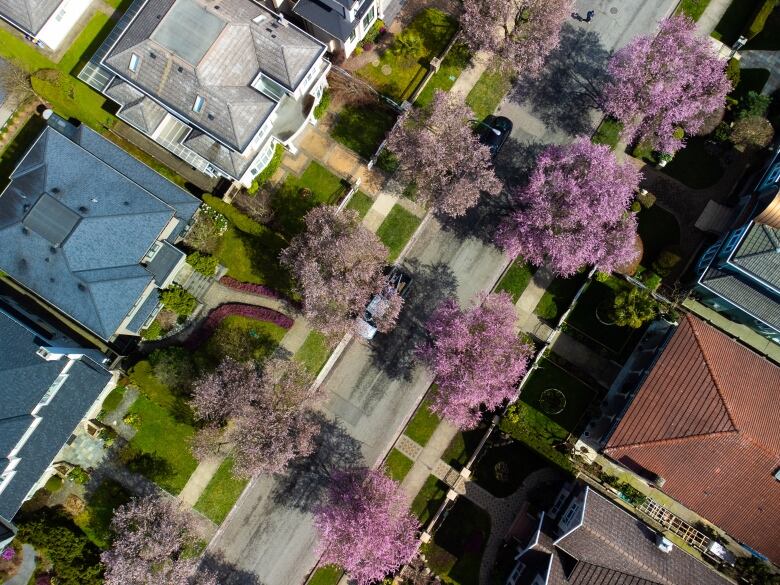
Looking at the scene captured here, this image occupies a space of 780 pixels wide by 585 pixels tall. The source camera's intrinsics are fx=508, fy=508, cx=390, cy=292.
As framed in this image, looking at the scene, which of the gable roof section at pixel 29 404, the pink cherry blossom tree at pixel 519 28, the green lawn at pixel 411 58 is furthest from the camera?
the green lawn at pixel 411 58

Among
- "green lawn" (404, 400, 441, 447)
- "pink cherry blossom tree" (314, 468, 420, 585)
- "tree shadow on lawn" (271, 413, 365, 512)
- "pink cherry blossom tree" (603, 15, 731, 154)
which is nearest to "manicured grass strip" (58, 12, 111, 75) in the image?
"tree shadow on lawn" (271, 413, 365, 512)

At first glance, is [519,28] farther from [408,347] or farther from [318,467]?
[318,467]

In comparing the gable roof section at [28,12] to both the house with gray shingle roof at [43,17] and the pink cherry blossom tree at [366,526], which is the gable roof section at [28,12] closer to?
the house with gray shingle roof at [43,17]

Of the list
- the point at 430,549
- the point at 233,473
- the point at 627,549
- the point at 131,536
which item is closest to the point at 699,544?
the point at 627,549

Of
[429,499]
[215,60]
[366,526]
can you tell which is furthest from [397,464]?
[215,60]

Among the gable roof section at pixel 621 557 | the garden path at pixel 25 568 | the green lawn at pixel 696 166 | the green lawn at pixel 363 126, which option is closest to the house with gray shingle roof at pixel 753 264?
the green lawn at pixel 696 166

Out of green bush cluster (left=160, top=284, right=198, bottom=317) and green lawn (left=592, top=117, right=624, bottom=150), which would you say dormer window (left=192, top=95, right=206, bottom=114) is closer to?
green bush cluster (left=160, top=284, right=198, bottom=317)
